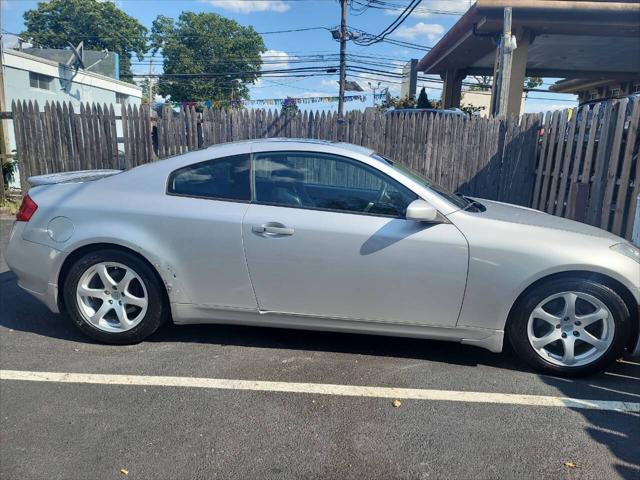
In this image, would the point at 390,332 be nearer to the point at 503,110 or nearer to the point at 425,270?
the point at 425,270

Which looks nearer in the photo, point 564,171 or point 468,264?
point 468,264

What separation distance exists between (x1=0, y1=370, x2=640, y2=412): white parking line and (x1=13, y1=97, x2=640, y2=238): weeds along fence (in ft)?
15.7

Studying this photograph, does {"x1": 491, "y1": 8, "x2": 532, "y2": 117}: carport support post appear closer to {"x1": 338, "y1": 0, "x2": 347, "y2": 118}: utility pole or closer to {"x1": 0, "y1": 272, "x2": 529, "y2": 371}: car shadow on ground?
{"x1": 0, "y1": 272, "x2": 529, "y2": 371}: car shadow on ground

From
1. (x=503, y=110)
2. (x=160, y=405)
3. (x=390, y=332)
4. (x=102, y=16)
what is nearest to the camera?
(x=160, y=405)

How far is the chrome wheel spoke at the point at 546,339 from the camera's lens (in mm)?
3359

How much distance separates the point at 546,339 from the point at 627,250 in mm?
831

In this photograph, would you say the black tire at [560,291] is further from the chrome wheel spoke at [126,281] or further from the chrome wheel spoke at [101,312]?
the chrome wheel spoke at [101,312]

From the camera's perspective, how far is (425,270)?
3.35 meters

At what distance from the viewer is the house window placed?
825 inches

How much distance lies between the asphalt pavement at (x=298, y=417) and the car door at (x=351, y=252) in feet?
1.40

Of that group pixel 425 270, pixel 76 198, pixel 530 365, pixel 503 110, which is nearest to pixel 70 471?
pixel 76 198

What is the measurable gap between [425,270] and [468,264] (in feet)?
0.94

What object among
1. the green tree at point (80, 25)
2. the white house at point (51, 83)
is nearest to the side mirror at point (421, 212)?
the white house at point (51, 83)

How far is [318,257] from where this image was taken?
3.43 meters
